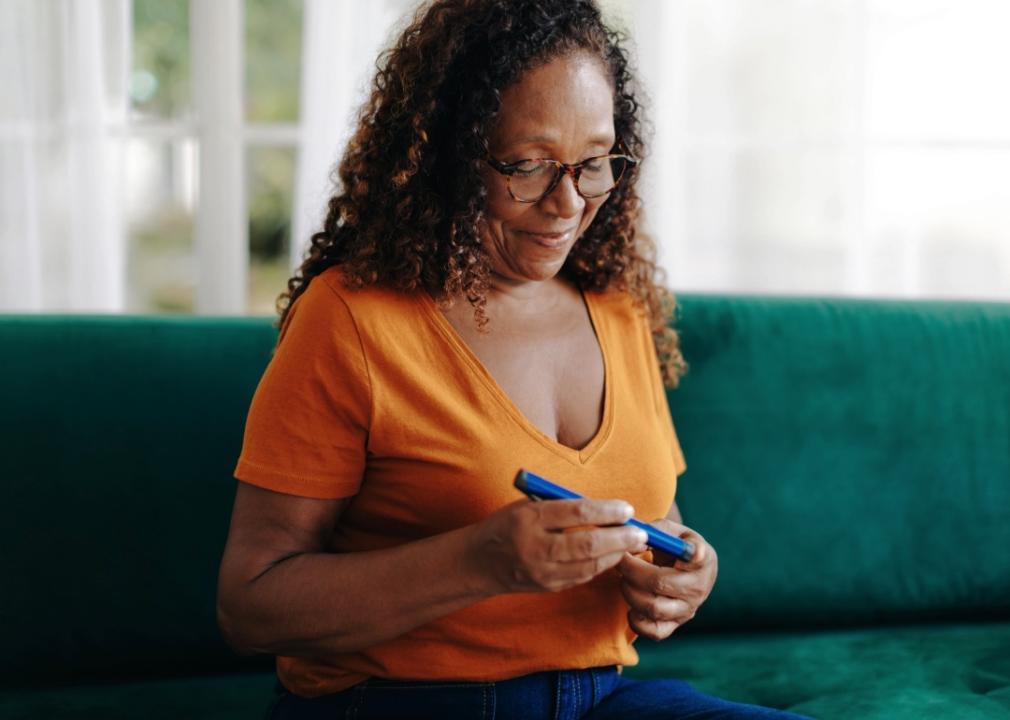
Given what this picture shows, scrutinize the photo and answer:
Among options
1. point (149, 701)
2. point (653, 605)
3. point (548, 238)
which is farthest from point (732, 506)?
point (149, 701)

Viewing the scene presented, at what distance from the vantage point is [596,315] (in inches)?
51.4

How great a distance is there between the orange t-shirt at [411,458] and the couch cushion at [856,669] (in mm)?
436

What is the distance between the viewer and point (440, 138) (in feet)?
3.75

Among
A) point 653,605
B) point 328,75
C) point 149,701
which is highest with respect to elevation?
point 328,75

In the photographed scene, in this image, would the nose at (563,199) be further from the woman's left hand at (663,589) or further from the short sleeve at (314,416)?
the woman's left hand at (663,589)

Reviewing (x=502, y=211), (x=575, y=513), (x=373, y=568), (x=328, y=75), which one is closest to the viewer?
(x=575, y=513)

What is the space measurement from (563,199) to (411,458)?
1.05ft

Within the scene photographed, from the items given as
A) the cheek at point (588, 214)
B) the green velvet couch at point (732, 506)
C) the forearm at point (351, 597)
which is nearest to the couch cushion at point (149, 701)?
the green velvet couch at point (732, 506)

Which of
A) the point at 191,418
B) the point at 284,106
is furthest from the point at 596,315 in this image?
the point at 284,106

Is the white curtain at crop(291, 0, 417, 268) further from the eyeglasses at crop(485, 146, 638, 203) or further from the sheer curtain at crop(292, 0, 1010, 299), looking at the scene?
the eyeglasses at crop(485, 146, 638, 203)

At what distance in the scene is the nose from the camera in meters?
1.10

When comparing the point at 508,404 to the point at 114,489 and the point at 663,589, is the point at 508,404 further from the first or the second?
the point at 114,489

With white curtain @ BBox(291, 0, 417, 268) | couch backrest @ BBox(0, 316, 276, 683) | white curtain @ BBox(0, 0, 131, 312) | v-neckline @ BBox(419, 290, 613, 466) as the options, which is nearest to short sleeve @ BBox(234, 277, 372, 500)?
v-neckline @ BBox(419, 290, 613, 466)

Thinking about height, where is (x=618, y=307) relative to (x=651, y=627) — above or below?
above
